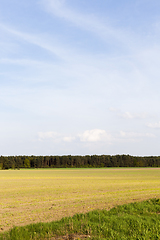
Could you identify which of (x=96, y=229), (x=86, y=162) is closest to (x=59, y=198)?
(x=96, y=229)

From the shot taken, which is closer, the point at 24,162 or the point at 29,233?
the point at 29,233

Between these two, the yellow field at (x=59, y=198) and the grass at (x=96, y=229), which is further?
the yellow field at (x=59, y=198)

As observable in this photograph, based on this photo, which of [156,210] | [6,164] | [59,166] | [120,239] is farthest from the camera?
[59,166]

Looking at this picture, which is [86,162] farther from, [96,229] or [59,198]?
[96,229]

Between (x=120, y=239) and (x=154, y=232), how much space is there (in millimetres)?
2081

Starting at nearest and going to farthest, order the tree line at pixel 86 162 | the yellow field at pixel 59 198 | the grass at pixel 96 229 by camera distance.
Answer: the grass at pixel 96 229
the yellow field at pixel 59 198
the tree line at pixel 86 162

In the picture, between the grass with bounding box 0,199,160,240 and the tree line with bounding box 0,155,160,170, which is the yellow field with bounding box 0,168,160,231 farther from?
the tree line with bounding box 0,155,160,170

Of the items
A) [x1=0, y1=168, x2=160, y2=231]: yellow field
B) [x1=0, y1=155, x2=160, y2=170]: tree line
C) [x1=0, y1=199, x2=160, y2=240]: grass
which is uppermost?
[x1=0, y1=155, x2=160, y2=170]: tree line

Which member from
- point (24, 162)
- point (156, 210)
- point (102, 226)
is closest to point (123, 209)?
point (156, 210)

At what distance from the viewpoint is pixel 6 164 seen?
176 metres

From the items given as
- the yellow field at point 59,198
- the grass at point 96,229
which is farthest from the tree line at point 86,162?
the grass at point 96,229

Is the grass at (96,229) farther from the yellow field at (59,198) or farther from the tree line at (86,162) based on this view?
the tree line at (86,162)

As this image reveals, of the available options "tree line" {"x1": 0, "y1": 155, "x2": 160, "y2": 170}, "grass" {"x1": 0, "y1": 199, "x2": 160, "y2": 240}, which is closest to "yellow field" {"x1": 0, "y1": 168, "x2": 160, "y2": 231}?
"grass" {"x1": 0, "y1": 199, "x2": 160, "y2": 240}

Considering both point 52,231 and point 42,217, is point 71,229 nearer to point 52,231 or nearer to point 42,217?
point 52,231
